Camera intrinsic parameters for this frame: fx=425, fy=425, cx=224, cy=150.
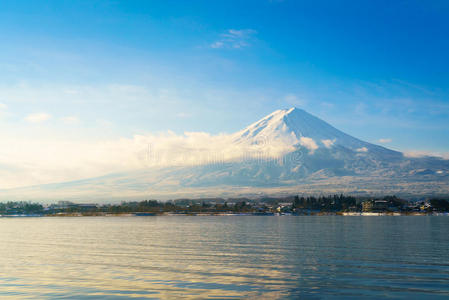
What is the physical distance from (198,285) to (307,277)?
655 cm

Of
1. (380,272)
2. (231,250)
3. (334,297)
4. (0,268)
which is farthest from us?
(231,250)

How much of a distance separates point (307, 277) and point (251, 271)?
391cm

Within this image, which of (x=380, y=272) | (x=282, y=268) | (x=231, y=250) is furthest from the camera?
(x=231, y=250)

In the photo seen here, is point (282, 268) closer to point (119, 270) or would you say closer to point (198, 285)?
point (198, 285)

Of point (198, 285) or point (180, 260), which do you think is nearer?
point (198, 285)

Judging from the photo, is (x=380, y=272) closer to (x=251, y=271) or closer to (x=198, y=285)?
(x=251, y=271)

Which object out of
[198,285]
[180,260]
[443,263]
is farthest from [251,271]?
[443,263]

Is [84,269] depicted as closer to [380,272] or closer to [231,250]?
[231,250]

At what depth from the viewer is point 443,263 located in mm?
29375

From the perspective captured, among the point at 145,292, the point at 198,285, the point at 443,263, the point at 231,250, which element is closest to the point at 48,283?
the point at 145,292

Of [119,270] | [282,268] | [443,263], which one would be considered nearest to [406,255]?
[443,263]

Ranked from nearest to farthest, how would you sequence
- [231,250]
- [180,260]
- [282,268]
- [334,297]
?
1. [334,297]
2. [282,268]
3. [180,260]
4. [231,250]

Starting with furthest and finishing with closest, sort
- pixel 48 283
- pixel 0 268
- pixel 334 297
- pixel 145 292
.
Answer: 1. pixel 0 268
2. pixel 48 283
3. pixel 145 292
4. pixel 334 297

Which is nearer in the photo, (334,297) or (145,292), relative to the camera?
(334,297)
